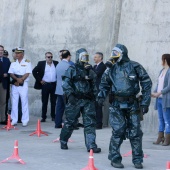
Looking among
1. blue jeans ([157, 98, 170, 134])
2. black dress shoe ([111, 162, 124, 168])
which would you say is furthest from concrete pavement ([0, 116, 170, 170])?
blue jeans ([157, 98, 170, 134])

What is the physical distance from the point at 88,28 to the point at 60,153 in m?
6.21

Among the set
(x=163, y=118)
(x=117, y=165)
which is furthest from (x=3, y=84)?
(x=117, y=165)

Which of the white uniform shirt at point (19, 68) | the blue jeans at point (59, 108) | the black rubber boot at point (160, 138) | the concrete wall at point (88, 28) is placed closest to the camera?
the black rubber boot at point (160, 138)

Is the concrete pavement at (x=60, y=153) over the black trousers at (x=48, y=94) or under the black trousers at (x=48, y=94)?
under

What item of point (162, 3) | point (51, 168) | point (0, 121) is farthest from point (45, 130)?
point (51, 168)

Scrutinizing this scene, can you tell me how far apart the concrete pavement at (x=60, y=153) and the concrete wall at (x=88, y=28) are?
2114 mm

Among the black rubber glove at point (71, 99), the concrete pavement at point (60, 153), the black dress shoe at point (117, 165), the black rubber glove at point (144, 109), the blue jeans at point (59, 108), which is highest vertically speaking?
the black rubber glove at point (144, 109)

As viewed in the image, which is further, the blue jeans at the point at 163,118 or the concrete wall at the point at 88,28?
the concrete wall at the point at 88,28

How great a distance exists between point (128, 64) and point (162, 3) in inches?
186

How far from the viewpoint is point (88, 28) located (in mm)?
15508

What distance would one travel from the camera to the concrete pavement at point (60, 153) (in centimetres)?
872

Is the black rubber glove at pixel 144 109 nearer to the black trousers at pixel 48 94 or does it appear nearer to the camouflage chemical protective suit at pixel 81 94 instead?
the camouflage chemical protective suit at pixel 81 94

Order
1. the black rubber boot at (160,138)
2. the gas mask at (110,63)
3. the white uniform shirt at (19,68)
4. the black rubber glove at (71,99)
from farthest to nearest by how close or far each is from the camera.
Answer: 1. the white uniform shirt at (19,68)
2. the black rubber boot at (160,138)
3. the black rubber glove at (71,99)
4. the gas mask at (110,63)

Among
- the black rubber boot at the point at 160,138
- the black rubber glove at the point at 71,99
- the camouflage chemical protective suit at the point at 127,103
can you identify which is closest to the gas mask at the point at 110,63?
the camouflage chemical protective suit at the point at 127,103
